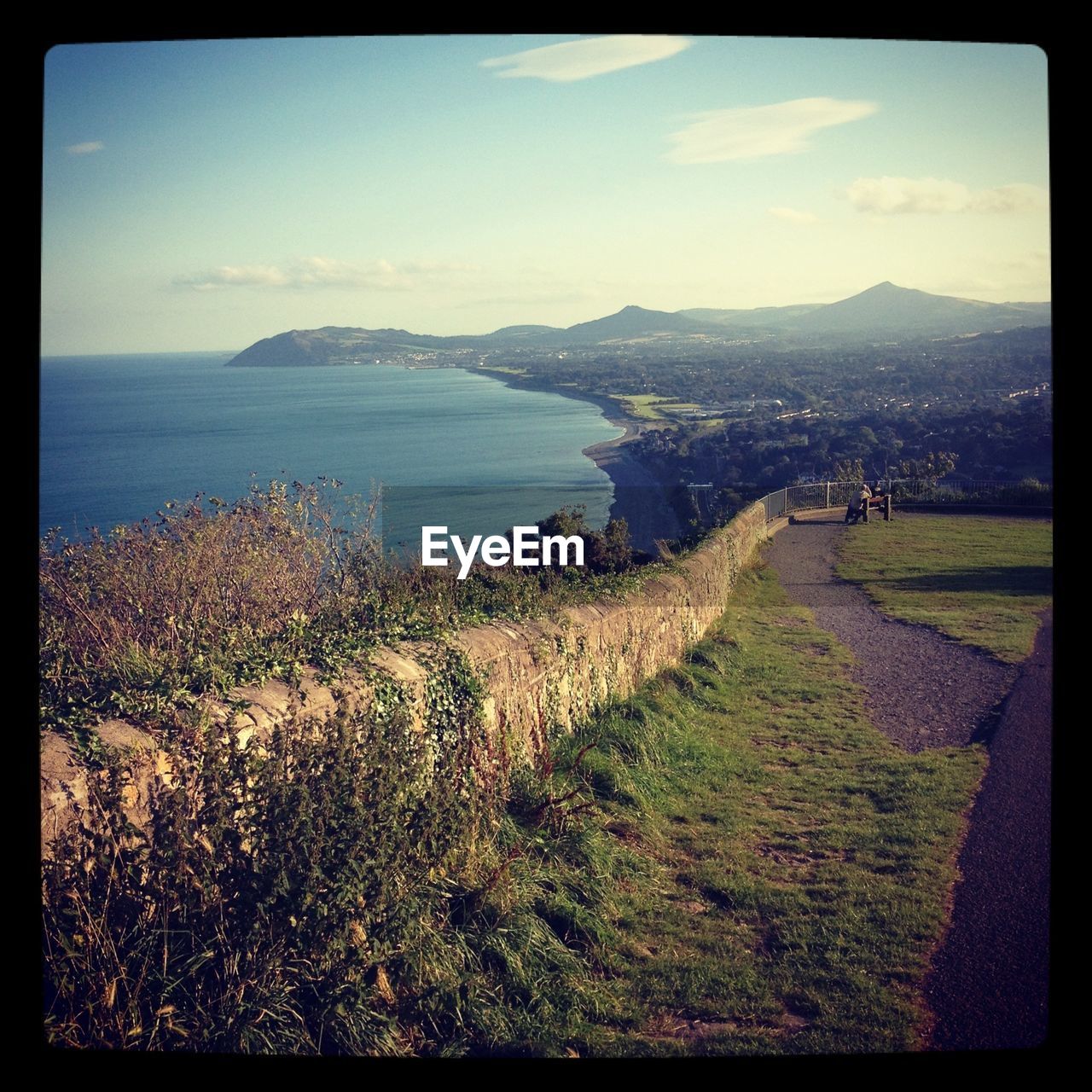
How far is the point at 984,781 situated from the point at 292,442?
14.7ft

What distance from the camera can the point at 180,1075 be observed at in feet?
9.80

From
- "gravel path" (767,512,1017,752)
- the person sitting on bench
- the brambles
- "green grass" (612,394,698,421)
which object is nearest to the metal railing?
the person sitting on bench

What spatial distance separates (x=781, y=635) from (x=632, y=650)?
130 inches

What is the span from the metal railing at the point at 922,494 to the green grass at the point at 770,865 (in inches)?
69.8

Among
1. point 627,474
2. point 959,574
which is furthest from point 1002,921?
point 959,574

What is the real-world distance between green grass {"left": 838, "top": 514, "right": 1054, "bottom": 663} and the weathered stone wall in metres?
2.21

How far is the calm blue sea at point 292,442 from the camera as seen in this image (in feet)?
12.4

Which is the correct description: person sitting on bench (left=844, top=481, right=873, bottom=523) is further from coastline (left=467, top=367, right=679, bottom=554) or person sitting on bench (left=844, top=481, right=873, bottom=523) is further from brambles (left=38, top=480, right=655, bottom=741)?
brambles (left=38, top=480, right=655, bottom=741)

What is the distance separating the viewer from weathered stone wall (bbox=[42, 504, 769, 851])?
3.07 meters

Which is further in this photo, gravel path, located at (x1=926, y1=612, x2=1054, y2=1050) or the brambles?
the brambles

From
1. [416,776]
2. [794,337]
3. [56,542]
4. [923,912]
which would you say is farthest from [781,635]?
[56,542]

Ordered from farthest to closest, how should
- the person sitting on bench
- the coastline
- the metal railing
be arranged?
the person sitting on bench → the coastline → the metal railing

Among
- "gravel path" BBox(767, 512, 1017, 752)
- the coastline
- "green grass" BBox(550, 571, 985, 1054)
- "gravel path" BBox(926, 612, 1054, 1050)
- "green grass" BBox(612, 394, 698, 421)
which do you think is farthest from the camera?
"gravel path" BBox(767, 512, 1017, 752)

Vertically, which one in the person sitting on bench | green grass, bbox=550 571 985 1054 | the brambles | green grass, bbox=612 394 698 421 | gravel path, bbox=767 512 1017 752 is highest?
green grass, bbox=612 394 698 421
